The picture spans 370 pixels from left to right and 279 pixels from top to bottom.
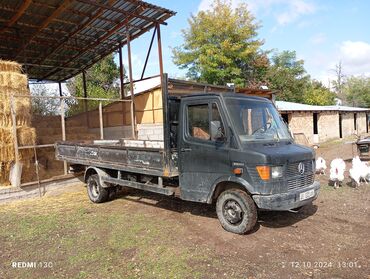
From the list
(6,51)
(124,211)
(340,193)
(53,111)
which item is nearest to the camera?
(124,211)

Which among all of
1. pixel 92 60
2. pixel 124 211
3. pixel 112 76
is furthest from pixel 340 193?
pixel 112 76

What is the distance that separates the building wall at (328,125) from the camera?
80.6 feet

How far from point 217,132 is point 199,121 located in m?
0.59

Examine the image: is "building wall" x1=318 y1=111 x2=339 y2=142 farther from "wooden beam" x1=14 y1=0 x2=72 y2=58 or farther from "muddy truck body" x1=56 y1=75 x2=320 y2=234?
"muddy truck body" x1=56 y1=75 x2=320 y2=234

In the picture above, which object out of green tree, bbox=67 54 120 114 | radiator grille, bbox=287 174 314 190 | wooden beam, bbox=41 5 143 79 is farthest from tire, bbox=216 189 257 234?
green tree, bbox=67 54 120 114

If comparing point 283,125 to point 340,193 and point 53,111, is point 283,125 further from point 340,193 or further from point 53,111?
point 53,111

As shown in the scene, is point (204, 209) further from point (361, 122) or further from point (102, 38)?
point (361, 122)

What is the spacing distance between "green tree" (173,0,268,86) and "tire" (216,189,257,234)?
804 inches

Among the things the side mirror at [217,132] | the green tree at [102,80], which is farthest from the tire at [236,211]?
the green tree at [102,80]

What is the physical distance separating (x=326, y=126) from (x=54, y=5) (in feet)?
72.1

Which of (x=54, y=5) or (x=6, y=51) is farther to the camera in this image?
(x=6, y=51)

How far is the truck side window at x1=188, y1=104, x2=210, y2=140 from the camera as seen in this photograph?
5625 millimetres

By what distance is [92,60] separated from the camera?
17.8 metres

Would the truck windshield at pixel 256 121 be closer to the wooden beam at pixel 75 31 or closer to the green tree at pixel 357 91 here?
the wooden beam at pixel 75 31
